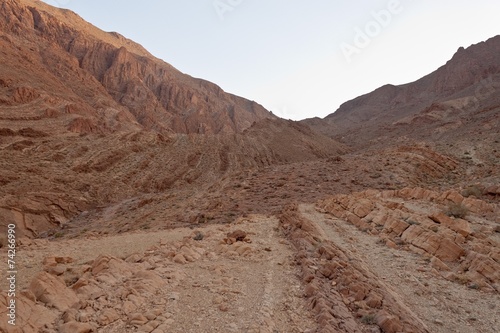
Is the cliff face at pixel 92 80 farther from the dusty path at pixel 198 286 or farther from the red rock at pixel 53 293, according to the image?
the red rock at pixel 53 293

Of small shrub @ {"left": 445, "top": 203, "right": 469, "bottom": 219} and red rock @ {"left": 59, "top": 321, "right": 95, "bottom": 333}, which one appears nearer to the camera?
red rock @ {"left": 59, "top": 321, "right": 95, "bottom": 333}

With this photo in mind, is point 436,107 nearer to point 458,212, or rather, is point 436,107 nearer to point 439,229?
Result: point 458,212

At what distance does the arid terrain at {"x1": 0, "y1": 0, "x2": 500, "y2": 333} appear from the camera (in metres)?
5.76

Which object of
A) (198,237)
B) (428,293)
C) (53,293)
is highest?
(53,293)


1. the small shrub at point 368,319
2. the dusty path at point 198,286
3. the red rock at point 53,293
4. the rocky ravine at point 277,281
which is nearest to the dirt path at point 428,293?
the rocky ravine at point 277,281

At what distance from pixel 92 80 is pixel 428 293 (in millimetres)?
77598

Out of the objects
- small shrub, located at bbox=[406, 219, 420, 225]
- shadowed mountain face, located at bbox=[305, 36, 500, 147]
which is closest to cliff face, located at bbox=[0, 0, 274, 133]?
shadowed mountain face, located at bbox=[305, 36, 500, 147]

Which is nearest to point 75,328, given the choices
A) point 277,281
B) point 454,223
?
point 277,281

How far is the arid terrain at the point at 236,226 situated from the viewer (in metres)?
5.76

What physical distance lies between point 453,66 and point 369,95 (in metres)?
31.5

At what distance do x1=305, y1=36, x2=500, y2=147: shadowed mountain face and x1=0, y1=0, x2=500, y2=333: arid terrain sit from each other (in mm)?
1736

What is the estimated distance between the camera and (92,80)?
238 ft

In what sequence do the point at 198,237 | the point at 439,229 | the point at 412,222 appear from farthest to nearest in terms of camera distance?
the point at 412,222 → the point at 198,237 → the point at 439,229

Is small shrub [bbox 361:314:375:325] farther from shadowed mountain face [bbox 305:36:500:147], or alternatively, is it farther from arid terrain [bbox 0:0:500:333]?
shadowed mountain face [bbox 305:36:500:147]
